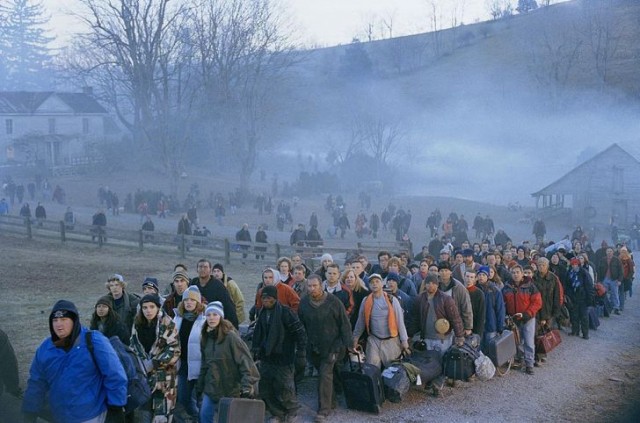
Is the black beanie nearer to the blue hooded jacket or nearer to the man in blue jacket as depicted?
the man in blue jacket

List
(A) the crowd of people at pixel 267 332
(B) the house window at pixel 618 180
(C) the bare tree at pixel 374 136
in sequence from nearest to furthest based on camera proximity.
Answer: (A) the crowd of people at pixel 267 332 < (B) the house window at pixel 618 180 < (C) the bare tree at pixel 374 136

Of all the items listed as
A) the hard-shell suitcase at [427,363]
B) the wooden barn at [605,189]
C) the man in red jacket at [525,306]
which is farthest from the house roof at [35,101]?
the hard-shell suitcase at [427,363]

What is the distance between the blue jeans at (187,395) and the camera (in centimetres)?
734

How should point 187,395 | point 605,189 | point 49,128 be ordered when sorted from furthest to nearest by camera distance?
point 49,128 → point 605,189 → point 187,395

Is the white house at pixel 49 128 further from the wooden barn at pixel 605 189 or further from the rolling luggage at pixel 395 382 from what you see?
the rolling luggage at pixel 395 382

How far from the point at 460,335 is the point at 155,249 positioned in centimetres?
1639

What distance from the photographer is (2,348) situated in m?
6.60

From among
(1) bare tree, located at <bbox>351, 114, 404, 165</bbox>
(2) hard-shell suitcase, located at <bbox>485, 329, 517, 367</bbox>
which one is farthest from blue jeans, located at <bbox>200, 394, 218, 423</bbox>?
(1) bare tree, located at <bbox>351, 114, 404, 165</bbox>

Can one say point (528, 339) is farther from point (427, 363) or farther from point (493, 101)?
point (493, 101)

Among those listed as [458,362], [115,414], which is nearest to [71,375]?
[115,414]

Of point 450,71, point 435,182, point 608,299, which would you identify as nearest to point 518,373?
point 608,299

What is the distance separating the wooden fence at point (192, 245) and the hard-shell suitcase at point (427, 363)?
10925mm

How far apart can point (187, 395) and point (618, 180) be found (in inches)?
1468

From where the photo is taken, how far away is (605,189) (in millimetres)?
39781
